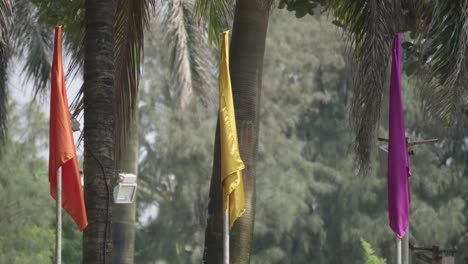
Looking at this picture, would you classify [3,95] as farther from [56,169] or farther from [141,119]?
[141,119]

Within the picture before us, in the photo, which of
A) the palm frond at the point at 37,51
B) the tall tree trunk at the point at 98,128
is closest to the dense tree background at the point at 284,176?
the palm frond at the point at 37,51

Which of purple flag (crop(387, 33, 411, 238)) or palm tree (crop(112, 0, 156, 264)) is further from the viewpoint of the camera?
palm tree (crop(112, 0, 156, 264))

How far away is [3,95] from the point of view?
696 inches

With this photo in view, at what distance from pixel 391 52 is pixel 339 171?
31.7 metres

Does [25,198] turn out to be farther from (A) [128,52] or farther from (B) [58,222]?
(B) [58,222]

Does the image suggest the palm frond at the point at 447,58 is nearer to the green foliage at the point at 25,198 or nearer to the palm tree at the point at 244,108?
the palm tree at the point at 244,108

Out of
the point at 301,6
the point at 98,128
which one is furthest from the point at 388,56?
the point at 98,128

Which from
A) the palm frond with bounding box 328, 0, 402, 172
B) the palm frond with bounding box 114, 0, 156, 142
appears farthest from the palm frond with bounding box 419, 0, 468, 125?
the palm frond with bounding box 114, 0, 156, 142

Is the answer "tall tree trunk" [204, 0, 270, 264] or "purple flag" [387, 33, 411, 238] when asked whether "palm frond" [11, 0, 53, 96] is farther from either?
"purple flag" [387, 33, 411, 238]

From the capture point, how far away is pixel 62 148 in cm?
1323

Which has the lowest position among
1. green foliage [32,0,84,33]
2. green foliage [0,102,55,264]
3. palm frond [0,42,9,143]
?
green foliage [0,102,55,264]

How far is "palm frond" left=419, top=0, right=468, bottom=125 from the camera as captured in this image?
12.7 m

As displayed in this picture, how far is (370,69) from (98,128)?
2.94 metres

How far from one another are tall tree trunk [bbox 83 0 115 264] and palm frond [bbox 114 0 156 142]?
2.23 meters
